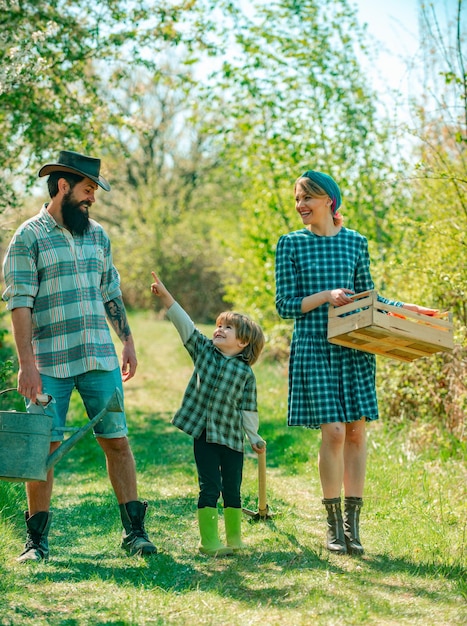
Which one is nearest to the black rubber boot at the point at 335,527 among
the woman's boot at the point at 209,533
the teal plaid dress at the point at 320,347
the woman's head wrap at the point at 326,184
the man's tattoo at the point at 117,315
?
the teal plaid dress at the point at 320,347

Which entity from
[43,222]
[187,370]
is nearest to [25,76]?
[43,222]

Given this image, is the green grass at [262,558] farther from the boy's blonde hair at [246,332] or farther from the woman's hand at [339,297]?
the woman's hand at [339,297]

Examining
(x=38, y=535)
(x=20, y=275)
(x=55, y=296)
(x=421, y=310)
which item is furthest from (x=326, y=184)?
(x=38, y=535)

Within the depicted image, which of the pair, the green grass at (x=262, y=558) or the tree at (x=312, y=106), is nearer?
the green grass at (x=262, y=558)

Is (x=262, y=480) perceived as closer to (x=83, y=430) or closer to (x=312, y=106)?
(x=83, y=430)

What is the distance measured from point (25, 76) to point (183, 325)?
2.98 m

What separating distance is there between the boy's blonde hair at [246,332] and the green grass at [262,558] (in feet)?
3.32

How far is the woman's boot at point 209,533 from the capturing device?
4.34m

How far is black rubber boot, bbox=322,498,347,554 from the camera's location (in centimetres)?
434

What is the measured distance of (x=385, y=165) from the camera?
350 inches

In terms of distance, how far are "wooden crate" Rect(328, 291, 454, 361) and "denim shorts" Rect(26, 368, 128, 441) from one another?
46.1 inches

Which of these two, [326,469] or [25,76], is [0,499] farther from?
[25,76]

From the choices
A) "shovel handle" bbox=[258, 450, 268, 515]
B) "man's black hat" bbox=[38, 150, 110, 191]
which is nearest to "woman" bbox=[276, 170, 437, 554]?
"shovel handle" bbox=[258, 450, 268, 515]

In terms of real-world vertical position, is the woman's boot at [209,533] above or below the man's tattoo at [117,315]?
below
